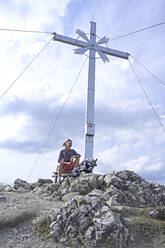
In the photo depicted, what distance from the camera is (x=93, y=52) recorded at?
Result: 47.4 ft

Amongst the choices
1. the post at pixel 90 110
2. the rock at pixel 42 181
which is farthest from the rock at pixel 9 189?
the post at pixel 90 110

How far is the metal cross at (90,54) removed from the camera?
12922mm

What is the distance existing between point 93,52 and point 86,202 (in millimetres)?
10029

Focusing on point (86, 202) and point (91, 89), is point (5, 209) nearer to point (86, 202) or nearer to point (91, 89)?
point (86, 202)

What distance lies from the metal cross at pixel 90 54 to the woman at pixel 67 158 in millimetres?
1190

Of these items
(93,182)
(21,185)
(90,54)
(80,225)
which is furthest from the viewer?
(90,54)

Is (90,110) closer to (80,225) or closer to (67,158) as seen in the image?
(67,158)

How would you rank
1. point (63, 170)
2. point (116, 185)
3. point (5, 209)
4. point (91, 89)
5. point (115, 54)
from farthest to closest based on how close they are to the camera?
point (115, 54)
point (91, 89)
point (63, 170)
point (116, 185)
point (5, 209)

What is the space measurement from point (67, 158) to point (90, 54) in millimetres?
5551

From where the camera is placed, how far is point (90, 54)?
1432 centimetres

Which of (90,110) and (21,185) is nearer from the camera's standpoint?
(21,185)

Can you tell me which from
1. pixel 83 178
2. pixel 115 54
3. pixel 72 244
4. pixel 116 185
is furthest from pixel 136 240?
pixel 115 54

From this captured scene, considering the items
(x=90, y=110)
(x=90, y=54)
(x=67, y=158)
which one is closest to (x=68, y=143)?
(x=67, y=158)

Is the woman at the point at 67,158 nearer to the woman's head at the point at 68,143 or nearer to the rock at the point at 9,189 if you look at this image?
the woman's head at the point at 68,143
